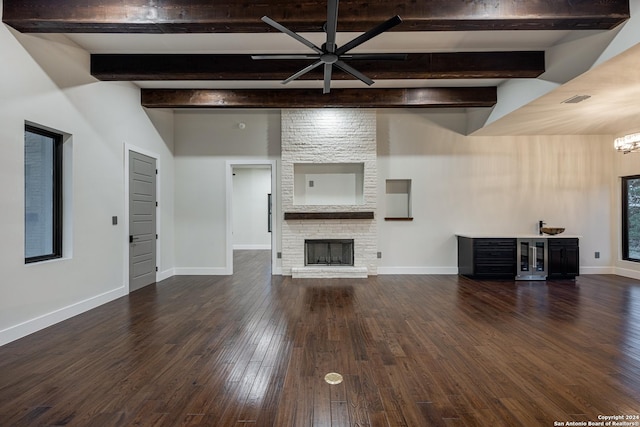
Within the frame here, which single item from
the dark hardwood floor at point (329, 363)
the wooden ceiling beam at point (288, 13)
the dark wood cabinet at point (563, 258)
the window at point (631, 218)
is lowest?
the dark hardwood floor at point (329, 363)

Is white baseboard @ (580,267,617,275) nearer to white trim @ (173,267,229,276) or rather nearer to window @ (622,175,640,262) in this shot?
window @ (622,175,640,262)

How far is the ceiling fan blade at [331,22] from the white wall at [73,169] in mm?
3090

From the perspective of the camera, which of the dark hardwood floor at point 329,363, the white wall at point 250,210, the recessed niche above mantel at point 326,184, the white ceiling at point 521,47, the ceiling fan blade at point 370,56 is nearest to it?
the dark hardwood floor at point 329,363

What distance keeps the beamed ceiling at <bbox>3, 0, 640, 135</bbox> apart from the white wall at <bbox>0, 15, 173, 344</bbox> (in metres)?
0.28

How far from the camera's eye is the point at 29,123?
318 centimetres

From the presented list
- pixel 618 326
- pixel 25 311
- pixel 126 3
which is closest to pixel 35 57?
pixel 126 3

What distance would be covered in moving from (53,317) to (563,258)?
7756 mm

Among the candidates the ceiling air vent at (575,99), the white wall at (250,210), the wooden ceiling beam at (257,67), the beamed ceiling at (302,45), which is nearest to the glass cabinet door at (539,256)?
the ceiling air vent at (575,99)

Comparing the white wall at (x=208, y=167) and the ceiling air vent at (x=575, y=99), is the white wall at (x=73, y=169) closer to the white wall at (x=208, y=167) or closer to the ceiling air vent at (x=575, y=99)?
the white wall at (x=208, y=167)

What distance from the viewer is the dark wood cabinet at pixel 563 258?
220 inches

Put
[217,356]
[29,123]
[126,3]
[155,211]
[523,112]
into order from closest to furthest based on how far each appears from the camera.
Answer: [217,356]
[126,3]
[29,123]
[523,112]
[155,211]

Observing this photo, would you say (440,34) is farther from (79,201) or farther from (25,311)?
(25,311)

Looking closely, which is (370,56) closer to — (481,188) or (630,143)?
(481,188)

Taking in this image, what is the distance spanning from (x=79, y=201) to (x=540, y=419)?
4.95m
